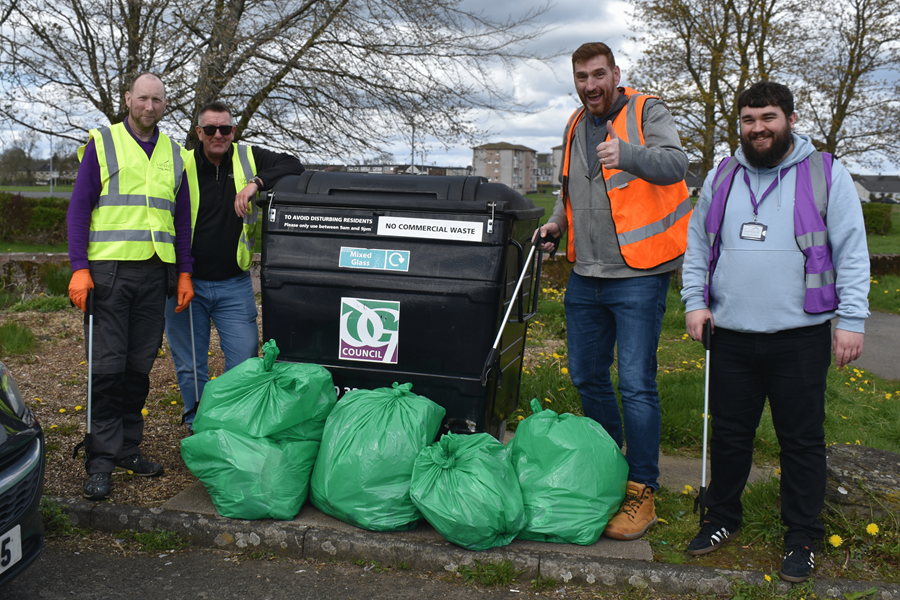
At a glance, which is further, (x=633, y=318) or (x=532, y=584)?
(x=633, y=318)

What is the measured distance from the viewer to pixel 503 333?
318cm

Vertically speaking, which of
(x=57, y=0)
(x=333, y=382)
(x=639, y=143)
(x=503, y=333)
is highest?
(x=57, y=0)

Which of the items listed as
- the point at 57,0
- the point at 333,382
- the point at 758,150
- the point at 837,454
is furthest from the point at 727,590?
the point at 57,0

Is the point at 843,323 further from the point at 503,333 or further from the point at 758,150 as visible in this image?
the point at 503,333

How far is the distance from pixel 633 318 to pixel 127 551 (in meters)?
2.19

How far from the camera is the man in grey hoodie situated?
2.46 m

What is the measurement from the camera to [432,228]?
3068 millimetres

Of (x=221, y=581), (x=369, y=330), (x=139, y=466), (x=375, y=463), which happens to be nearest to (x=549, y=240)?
(x=369, y=330)

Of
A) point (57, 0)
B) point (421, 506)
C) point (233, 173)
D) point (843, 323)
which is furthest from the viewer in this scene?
point (57, 0)

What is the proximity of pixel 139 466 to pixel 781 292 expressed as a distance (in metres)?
2.85

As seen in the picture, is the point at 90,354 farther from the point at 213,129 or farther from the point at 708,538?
the point at 708,538

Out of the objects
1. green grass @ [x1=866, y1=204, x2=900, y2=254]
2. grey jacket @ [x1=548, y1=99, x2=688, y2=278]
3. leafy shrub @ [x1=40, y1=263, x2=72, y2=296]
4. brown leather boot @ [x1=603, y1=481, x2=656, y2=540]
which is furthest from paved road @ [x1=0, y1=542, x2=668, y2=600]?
green grass @ [x1=866, y1=204, x2=900, y2=254]

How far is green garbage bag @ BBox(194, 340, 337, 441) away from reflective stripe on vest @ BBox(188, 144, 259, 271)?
2.44 ft

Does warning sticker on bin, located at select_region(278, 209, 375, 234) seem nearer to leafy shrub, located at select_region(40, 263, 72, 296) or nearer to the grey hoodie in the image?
the grey hoodie
